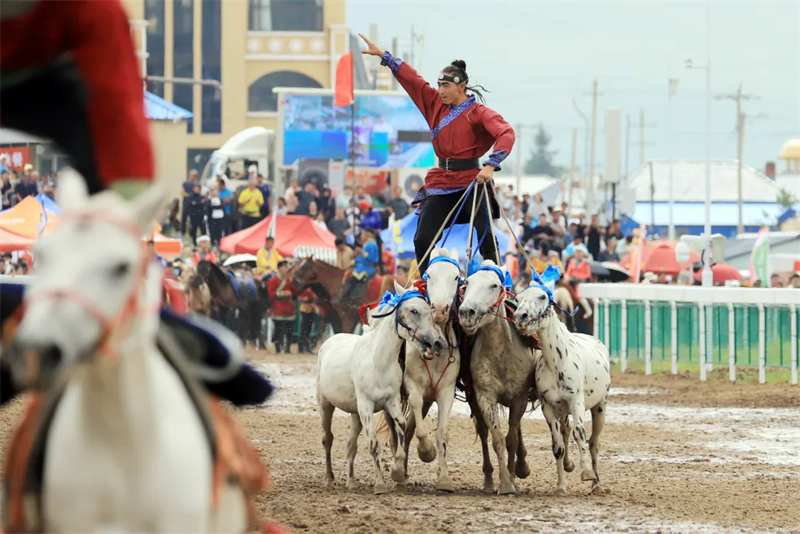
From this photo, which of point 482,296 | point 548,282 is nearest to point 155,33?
point 548,282

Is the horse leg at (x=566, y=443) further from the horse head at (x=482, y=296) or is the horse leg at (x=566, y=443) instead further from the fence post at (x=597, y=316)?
the fence post at (x=597, y=316)

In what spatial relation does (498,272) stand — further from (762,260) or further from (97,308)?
(762,260)

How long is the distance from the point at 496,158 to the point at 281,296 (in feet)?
52.0

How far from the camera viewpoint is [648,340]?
79.6 ft

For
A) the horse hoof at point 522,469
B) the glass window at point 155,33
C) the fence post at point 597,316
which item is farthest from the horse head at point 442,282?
the glass window at point 155,33

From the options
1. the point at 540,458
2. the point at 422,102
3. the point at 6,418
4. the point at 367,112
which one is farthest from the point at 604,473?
the point at 367,112

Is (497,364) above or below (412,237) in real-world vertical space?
below

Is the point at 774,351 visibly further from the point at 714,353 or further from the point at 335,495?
the point at 335,495

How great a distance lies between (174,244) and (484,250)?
15.0 meters

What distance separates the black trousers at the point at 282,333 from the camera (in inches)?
1092

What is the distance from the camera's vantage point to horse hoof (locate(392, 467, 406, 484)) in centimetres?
1190

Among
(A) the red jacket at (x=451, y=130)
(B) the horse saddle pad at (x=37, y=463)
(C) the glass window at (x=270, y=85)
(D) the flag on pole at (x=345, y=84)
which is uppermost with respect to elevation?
(C) the glass window at (x=270, y=85)

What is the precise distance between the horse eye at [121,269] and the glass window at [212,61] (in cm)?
6683

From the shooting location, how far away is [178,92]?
239 ft
